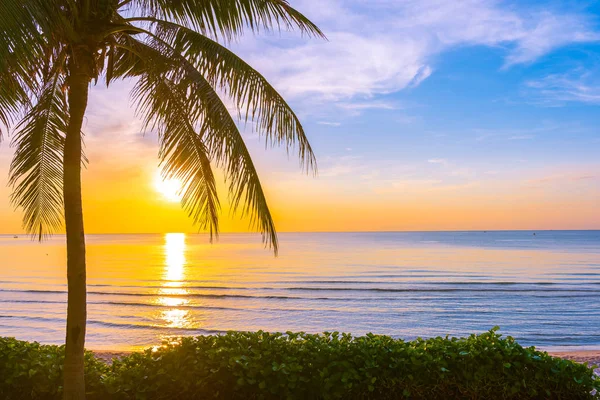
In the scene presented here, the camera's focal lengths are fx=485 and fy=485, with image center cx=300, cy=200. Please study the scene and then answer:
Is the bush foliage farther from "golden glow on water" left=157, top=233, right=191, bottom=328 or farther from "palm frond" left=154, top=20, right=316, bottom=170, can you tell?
"golden glow on water" left=157, top=233, right=191, bottom=328

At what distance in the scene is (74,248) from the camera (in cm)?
513

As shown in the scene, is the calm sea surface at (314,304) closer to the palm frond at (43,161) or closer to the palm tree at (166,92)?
the palm frond at (43,161)

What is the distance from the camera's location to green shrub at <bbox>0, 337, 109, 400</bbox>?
5.88 metres

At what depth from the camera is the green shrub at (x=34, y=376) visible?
19.3ft

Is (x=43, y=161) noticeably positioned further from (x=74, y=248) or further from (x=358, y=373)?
(x=358, y=373)

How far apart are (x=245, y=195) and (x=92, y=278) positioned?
31.8 m

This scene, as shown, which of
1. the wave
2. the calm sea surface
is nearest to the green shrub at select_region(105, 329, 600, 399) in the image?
the calm sea surface

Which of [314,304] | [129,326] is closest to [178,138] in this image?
[129,326]

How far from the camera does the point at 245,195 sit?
546 cm

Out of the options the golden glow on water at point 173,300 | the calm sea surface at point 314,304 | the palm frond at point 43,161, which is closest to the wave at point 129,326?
the calm sea surface at point 314,304

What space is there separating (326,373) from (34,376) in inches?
140

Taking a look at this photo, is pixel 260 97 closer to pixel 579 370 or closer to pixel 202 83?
pixel 202 83

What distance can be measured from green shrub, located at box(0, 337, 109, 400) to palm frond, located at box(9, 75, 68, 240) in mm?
2069

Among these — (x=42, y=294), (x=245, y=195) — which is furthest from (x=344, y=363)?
(x=42, y=294)
